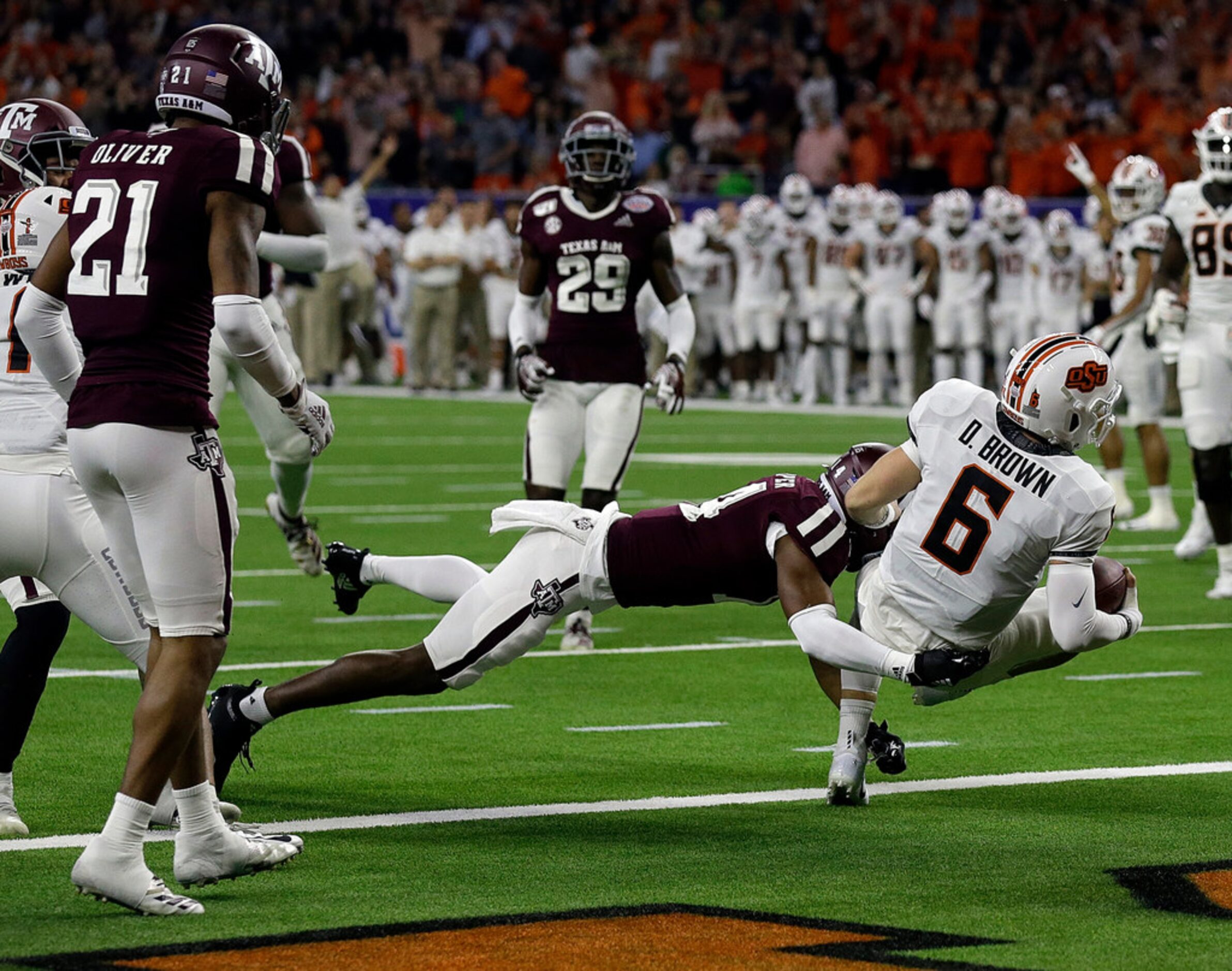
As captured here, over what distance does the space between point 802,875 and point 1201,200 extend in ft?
21.0

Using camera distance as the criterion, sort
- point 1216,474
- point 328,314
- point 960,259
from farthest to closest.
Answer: point 328,314 → point 960,259 → point 1216,474

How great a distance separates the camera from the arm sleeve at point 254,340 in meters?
4.78

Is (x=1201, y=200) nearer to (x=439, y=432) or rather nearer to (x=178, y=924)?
(x=178, y=924)

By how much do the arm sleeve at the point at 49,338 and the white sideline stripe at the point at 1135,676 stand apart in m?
4.31

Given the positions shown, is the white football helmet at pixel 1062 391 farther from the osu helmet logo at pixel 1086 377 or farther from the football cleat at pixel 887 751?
the football cleat at pixel 887 751

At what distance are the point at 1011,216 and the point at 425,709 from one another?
16470mm

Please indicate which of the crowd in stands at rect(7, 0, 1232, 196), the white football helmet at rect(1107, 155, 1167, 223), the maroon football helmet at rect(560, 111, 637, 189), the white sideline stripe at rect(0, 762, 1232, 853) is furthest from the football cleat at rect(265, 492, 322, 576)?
the crowd in stands at rect(7, 0, 1232, 196)

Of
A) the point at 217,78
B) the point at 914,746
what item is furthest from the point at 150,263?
the point at 914,746

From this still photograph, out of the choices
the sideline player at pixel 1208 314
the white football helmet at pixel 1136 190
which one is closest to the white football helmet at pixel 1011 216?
the white football helmet at pixel 1136 190

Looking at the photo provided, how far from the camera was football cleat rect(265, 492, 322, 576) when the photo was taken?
Answer: 406 inches

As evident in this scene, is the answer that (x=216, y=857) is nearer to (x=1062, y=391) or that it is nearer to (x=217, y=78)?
(x=217, y=78)

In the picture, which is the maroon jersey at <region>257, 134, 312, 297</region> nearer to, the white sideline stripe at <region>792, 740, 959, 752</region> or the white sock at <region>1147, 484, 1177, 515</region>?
the white sideline stripe at <region>792, 740, 959, 752</region>

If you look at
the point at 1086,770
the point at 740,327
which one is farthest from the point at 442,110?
the point at 1086,770

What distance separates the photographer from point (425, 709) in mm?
7730
